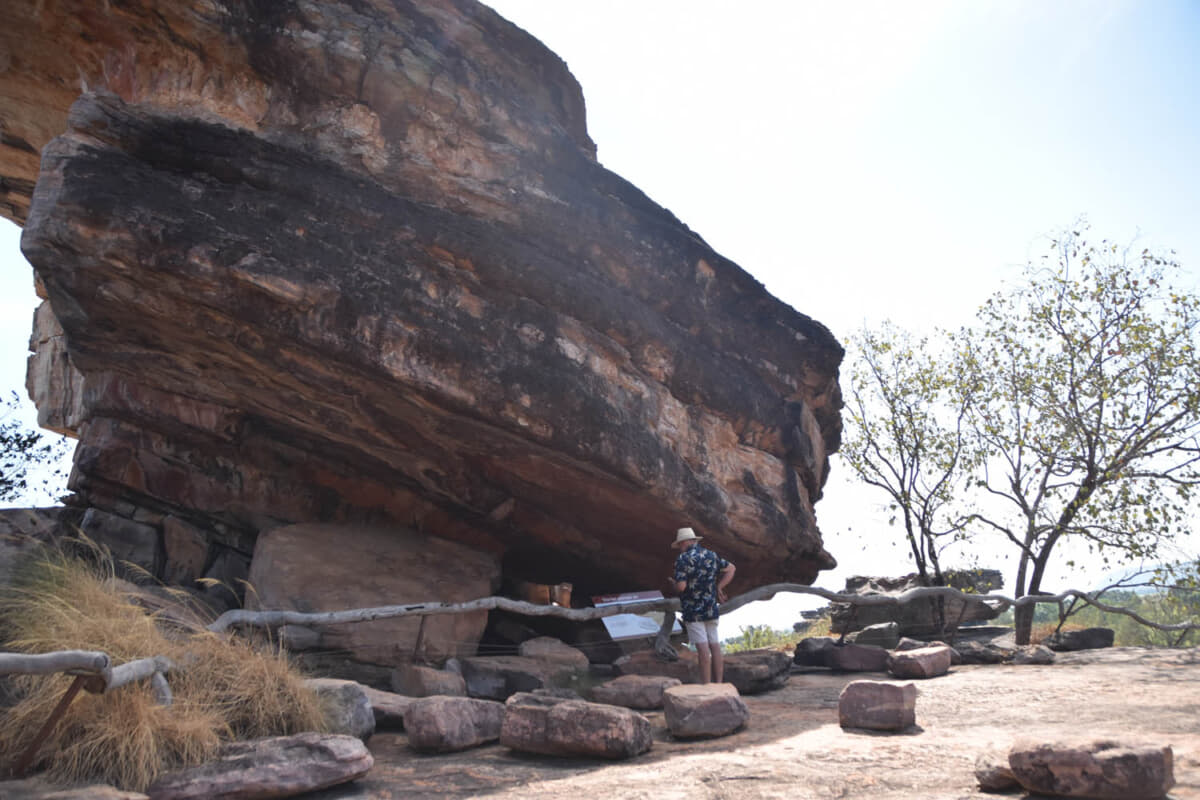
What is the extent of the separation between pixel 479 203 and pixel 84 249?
4862 millimetres

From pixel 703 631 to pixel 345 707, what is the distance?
4.50 meters

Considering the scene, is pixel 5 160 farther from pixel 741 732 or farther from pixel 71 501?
pixel 741 732

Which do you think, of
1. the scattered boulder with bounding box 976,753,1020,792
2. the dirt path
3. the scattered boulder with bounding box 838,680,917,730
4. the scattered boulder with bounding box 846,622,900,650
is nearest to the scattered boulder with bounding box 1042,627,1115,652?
the scattered boulder with bounding box 846,622,900,650

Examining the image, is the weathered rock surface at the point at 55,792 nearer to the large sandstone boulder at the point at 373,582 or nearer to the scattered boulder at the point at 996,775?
the large sandstone boulder at the point at 373,582

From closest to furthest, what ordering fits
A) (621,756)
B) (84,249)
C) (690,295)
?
(621,756), (84,249), (690,295)

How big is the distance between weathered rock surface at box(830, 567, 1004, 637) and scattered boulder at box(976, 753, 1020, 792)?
881 centimetres

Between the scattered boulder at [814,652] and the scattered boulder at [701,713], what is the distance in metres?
6.34

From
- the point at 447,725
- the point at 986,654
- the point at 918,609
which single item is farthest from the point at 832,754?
the point at 918,609

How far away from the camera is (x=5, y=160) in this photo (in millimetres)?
12016

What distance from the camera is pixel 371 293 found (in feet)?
29.9

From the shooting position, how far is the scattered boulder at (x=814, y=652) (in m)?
13.0

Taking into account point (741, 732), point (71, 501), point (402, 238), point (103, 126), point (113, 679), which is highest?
point (103, 126)

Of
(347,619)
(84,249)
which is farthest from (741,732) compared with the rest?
(84,249)

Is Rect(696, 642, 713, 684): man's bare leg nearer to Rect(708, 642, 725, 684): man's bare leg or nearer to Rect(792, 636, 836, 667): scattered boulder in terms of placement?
Rect(708, 642, 725, 684): man's bare leg
